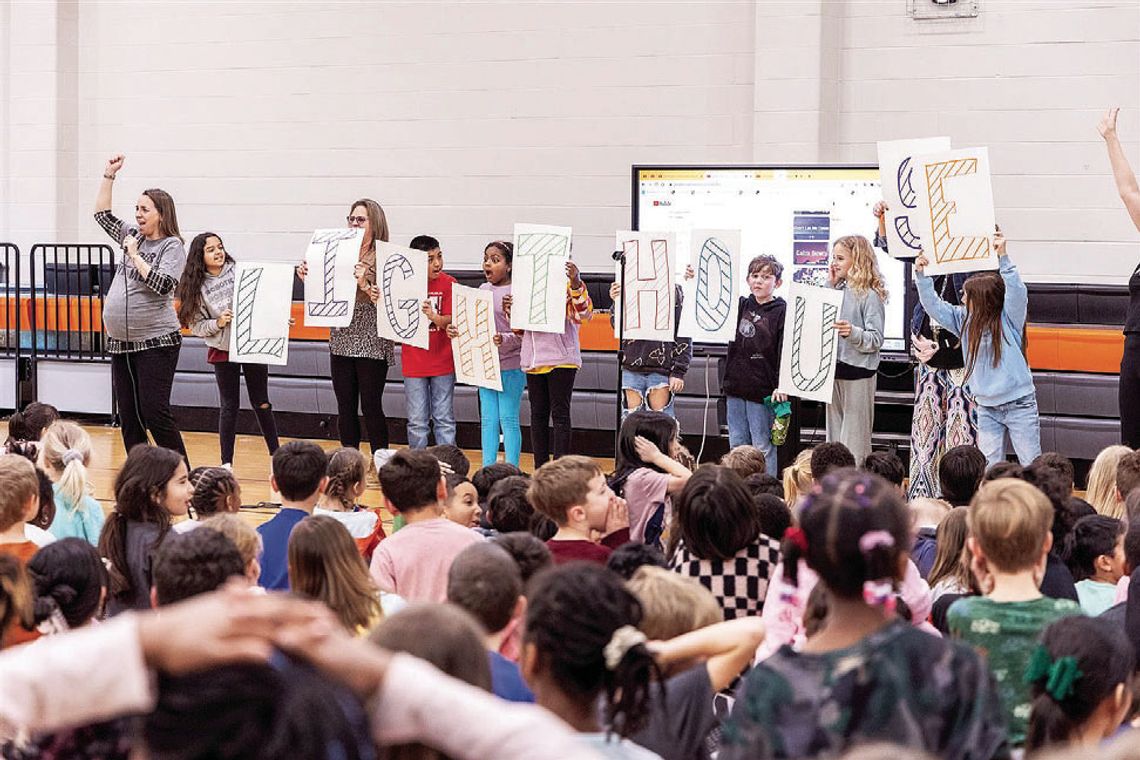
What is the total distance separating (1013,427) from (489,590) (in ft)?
13.7

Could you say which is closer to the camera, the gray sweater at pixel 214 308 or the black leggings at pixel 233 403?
the gray sweater at pixel 214 308

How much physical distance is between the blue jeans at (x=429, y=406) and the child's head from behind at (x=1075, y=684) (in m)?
5.51

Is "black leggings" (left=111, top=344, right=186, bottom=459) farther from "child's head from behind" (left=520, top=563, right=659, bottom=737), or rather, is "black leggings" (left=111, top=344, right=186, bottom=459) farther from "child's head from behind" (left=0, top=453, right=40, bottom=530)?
"child's head from behind" (left=520, top=563, right=659, bottom=737)

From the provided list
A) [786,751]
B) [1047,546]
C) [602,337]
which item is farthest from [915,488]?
[786,751]

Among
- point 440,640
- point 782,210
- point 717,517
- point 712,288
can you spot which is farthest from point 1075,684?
point 782,210

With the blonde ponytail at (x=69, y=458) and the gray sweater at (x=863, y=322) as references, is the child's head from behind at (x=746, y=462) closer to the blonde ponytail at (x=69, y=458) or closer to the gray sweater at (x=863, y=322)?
the gray sweater at (x=863, y=322)

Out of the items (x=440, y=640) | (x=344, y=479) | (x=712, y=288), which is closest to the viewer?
(x=440, y=640)

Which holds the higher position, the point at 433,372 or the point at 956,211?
the point at 956,211

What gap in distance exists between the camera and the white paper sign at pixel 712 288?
707cm

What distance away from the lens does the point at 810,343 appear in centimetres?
676

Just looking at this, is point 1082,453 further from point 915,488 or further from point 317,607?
point 317,607

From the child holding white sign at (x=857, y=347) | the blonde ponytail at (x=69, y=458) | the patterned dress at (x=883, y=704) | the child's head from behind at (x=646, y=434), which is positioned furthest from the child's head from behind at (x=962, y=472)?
the patterned dress at (x=883, y=704)

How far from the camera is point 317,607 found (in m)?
1.17

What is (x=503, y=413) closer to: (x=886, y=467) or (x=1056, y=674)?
(x=886, y=467)
